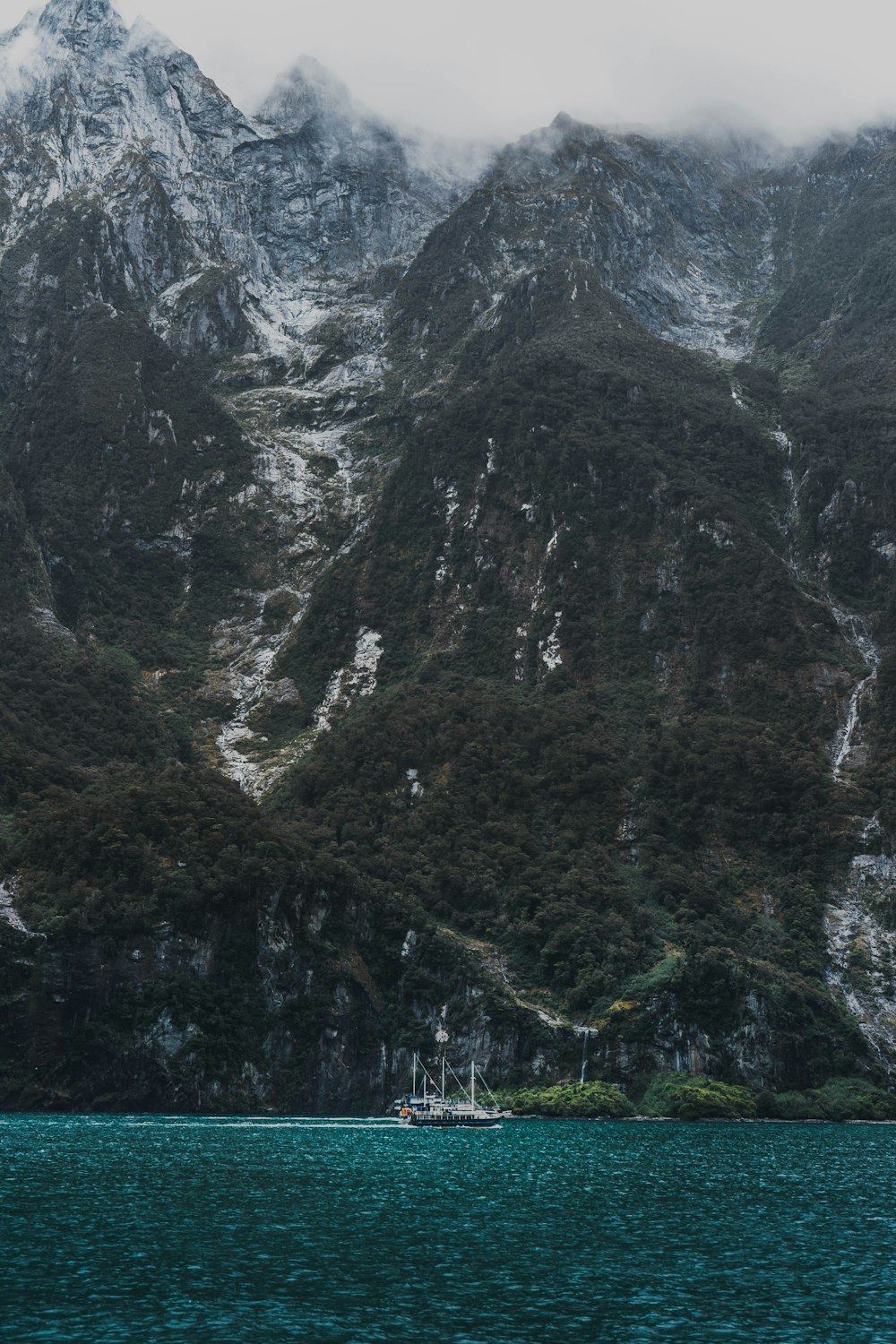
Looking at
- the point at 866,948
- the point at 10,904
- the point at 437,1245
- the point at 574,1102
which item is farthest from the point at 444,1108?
the point at 437,1245

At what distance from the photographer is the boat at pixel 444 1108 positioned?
Answer: 128m

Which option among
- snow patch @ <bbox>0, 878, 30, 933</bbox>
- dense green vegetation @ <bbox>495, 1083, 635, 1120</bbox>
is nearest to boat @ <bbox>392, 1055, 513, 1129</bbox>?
dense green vegetation @ <bbox>495, 1083, 635, 1120</bbox>

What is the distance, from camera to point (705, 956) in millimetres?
151125

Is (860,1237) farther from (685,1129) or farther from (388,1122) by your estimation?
(388,1122)

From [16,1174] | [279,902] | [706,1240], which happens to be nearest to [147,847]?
[279,902]

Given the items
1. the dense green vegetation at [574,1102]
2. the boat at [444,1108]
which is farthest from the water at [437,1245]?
the dense green vegetation at [574,1102]

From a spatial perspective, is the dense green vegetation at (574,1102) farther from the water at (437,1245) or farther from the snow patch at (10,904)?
the snow patch at (10,904)

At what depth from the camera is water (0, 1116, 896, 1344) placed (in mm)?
40844

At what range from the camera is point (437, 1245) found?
53812 mm

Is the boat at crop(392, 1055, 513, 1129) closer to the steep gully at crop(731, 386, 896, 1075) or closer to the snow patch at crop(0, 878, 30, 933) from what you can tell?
the snow patch at crop(0, 878, 30, 933)

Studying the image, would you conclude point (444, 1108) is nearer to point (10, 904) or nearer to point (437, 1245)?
point (10, 904)

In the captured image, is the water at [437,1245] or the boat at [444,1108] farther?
the boat at [444,1108]

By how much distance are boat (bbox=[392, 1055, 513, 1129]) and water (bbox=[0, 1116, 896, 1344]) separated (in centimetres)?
3250

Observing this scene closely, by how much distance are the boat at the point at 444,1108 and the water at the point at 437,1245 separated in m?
32.5
